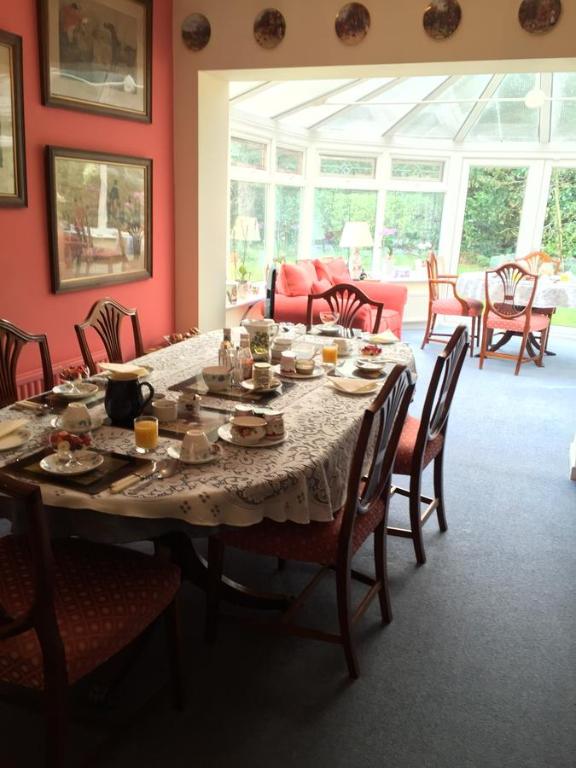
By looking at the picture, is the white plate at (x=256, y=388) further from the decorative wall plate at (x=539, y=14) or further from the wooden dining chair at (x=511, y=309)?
the wooden dining chair at (x=511, y=309)

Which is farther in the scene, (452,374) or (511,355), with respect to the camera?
(511,355)

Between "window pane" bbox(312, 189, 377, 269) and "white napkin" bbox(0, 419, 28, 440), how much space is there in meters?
5.81


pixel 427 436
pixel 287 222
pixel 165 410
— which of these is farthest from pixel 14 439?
pixel 287 222

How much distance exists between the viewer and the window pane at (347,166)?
7137 millimetres

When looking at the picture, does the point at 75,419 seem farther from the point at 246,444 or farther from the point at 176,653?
the point at 176,653

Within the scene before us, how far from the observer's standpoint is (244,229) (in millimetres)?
5621

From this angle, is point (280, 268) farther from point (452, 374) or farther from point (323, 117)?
point (452, 374)

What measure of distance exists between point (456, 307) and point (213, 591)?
16.0ft

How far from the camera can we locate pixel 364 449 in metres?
1.74

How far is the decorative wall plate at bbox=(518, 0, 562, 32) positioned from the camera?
3.26m

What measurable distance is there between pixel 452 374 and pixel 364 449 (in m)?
1.01

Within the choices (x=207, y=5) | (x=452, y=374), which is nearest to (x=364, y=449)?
(x=452, y=374)

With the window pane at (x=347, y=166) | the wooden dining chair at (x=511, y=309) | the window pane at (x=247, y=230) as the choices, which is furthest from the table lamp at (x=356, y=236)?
the wooden dining chair at (x=511, y=309)

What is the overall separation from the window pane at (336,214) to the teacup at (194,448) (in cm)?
588
